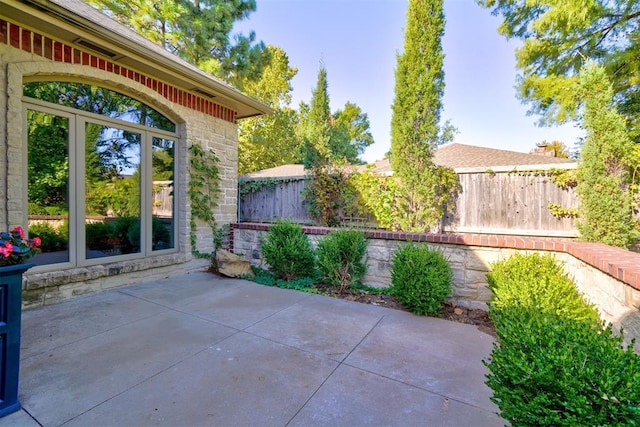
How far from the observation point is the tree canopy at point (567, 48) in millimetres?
6414

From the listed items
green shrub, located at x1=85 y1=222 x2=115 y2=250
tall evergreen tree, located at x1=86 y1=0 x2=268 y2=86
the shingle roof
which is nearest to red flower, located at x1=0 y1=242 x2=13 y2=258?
green shrub, located at x1=85 y1=222 x2=115 y2=250

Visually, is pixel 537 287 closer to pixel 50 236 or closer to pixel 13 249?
pixel 13 249

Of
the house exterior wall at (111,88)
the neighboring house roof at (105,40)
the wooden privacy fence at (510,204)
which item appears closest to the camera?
the neighboring house roof at (105,40)

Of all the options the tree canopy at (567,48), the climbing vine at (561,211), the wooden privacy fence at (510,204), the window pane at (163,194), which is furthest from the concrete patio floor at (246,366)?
the tree canopy at (567,48)

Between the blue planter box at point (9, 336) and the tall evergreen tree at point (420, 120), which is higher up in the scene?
the tall evergreen tree at point (420, 120)

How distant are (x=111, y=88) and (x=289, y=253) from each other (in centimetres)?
364

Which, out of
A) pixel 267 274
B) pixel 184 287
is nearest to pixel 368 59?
pixel 267 274

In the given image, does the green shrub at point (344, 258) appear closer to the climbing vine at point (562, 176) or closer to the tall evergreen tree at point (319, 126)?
the tall evergreen tree at point (319, 126)

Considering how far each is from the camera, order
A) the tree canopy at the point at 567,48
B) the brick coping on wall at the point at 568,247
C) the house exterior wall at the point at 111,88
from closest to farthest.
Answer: the brick coping on wall at the point at 568,247 < the house exterior wall at the point at 111,88 < the tree canopy at the point at 567,48

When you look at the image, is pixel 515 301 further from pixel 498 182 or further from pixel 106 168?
pixel 106 168

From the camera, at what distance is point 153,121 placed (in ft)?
16.2

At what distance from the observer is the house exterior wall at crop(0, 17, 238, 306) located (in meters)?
3.31

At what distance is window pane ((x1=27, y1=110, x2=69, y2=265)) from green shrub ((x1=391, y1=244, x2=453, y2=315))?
14.5 feet

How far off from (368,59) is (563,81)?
6.57 meters
